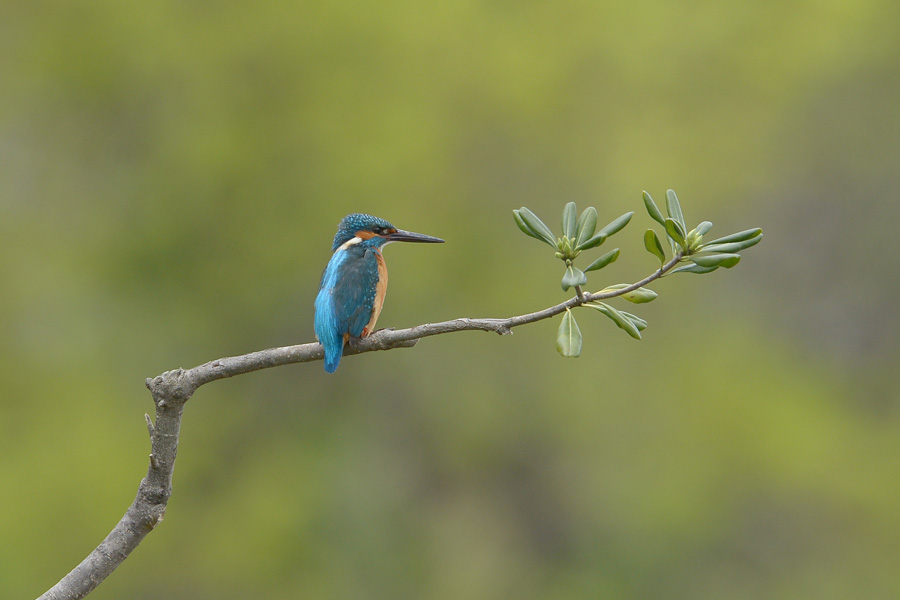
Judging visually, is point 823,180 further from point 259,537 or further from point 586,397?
point 259,537

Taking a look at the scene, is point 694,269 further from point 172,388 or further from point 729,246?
point 172,388

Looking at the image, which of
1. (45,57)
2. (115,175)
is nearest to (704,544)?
(115,175)

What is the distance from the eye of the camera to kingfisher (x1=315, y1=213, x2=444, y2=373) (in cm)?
236

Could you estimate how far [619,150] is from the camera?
8.54 metres

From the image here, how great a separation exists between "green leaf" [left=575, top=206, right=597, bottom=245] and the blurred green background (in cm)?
538

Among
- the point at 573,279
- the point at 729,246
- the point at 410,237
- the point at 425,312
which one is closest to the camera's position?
the point at 573,279

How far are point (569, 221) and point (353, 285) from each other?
105cm

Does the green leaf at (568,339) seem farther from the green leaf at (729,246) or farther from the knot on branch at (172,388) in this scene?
the knot on branch at (172,388)

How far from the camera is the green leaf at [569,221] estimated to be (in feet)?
5.47

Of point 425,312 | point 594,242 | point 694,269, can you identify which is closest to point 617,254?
point 594,242

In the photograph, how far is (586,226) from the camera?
174 centimetres

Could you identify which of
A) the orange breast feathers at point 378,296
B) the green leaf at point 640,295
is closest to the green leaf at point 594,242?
the green leaf at point 640,295

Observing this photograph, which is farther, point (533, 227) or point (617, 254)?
point (533, 227)

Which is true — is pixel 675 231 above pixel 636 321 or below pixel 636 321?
above
